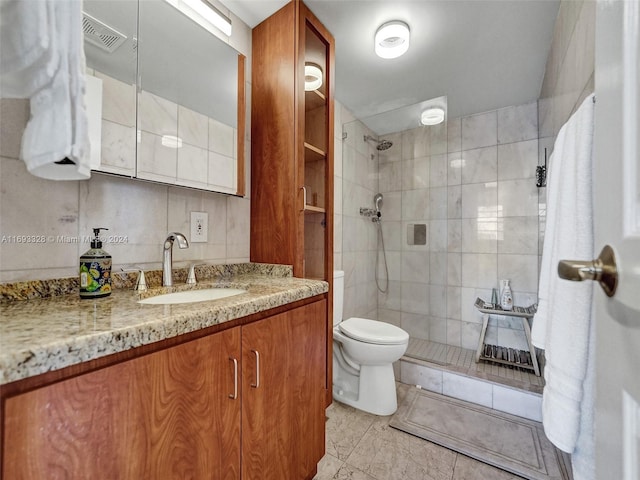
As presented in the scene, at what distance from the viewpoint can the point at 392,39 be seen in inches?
60.3

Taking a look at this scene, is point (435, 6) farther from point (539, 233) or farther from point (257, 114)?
point (539, 233)

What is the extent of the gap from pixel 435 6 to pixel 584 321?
155cm

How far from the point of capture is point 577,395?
67 centimetres

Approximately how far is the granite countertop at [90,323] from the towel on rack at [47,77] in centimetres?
33

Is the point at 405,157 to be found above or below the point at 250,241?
above

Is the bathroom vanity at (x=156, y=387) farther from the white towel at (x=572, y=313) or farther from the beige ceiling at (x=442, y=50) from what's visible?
the beige ceiling at (x=442, y=50)

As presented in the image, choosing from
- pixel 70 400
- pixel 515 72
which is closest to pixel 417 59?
pixel 515 72

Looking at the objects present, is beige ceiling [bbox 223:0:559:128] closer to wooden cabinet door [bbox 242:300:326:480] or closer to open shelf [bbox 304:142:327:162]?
open shelf [bbox 304:142:327:162]

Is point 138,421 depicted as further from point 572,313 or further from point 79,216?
point 572,313

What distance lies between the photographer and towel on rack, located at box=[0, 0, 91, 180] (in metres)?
0.54

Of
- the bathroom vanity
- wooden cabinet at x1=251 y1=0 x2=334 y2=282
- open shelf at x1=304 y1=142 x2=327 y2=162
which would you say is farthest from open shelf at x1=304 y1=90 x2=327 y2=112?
the bathroom vanity

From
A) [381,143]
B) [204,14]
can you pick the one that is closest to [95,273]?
[204,14]

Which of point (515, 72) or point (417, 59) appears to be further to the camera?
point (515, 72)

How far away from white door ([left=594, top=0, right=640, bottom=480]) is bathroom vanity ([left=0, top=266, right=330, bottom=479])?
75 cm
